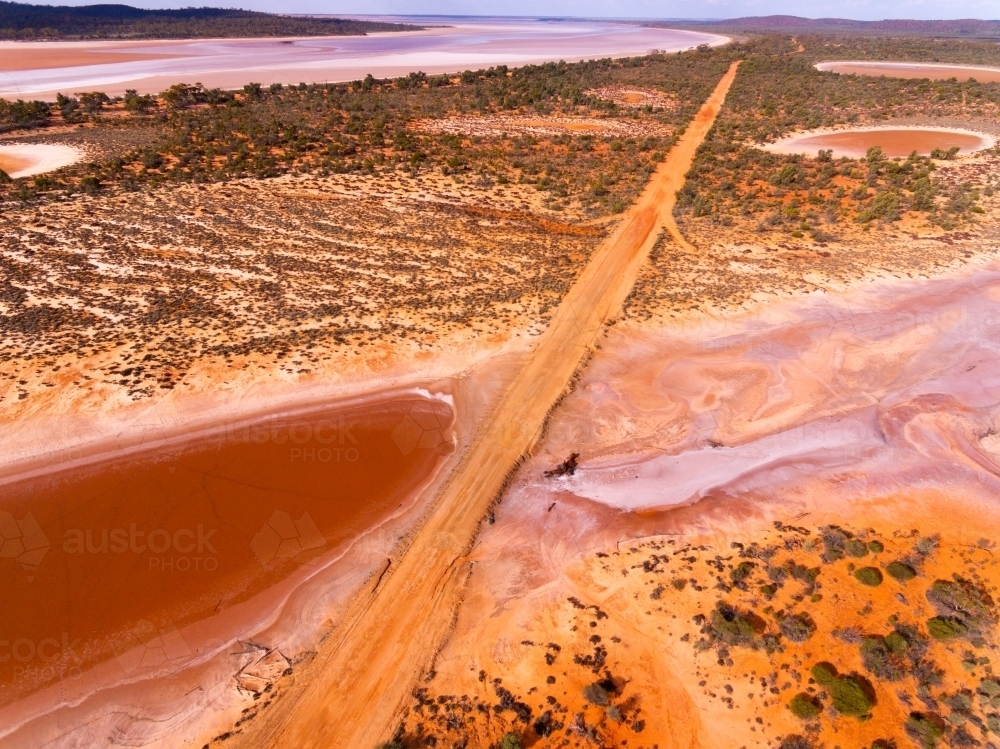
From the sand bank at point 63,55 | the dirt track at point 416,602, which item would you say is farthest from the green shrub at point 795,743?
the sand bank at point 63,55

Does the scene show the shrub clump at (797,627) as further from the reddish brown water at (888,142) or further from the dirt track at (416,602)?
the reddish brown water at (888,142)

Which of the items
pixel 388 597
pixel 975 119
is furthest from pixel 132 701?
pixel 975 119

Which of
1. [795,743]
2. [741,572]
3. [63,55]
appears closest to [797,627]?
[741,572]

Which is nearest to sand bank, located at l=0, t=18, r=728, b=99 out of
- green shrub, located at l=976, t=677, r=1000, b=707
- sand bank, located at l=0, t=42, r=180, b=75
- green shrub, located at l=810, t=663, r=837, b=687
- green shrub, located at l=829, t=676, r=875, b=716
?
sand bank, located at l=0, t=42, r=180, b=75

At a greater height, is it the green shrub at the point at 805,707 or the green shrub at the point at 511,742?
the green shrub at the point at 805,707

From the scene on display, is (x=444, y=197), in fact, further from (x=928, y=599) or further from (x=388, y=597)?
(x=928, y=599)
